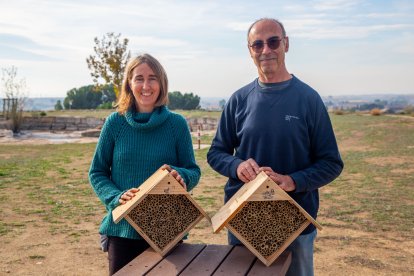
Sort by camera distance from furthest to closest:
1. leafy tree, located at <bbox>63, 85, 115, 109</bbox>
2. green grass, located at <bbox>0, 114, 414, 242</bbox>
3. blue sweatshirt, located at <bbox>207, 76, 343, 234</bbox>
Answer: leafy tree, located at <bbox>63, 85, 115, 109</bbox> < green grass, located at <bbox>0, 114, 414, 242</bbox> < blue sweatshirt, located at <bbox>207, 76, 343, 234</bbox>

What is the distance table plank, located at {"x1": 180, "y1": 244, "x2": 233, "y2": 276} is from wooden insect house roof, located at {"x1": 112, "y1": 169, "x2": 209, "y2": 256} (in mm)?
170

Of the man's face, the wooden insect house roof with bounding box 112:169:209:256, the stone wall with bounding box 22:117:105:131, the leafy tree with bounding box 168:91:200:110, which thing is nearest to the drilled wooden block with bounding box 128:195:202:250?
the wooden insect house roof with bounding box 112:169:209:256

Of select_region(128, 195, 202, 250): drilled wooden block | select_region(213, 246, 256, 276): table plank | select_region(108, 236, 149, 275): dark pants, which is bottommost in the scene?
select_region(108, 236, 149, 275): dark pants

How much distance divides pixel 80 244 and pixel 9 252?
805mm

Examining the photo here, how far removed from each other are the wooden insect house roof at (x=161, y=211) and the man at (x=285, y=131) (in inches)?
14.0

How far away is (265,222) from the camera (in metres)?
2.70

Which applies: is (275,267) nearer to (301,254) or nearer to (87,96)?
(301,254)

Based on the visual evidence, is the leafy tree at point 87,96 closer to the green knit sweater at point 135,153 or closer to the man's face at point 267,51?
the green knit sweater at point 135,153

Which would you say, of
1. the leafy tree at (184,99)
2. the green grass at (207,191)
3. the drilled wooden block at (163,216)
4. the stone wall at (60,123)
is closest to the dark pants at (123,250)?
the drilled wooden block at (163,216)

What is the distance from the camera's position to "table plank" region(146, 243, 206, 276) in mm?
2656

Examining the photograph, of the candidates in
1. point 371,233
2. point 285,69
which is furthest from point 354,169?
point 285,69

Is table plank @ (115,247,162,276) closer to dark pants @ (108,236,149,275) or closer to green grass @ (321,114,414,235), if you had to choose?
dark pants @ (108,236,149,275)

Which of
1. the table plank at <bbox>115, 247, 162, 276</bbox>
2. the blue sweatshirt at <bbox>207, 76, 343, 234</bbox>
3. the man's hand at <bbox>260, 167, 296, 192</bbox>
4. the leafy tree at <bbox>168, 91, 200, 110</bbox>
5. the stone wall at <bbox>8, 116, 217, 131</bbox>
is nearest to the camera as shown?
the table plank at <bbox>115, 247, 162, 276</bbox>

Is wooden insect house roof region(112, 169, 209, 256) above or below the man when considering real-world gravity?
below
